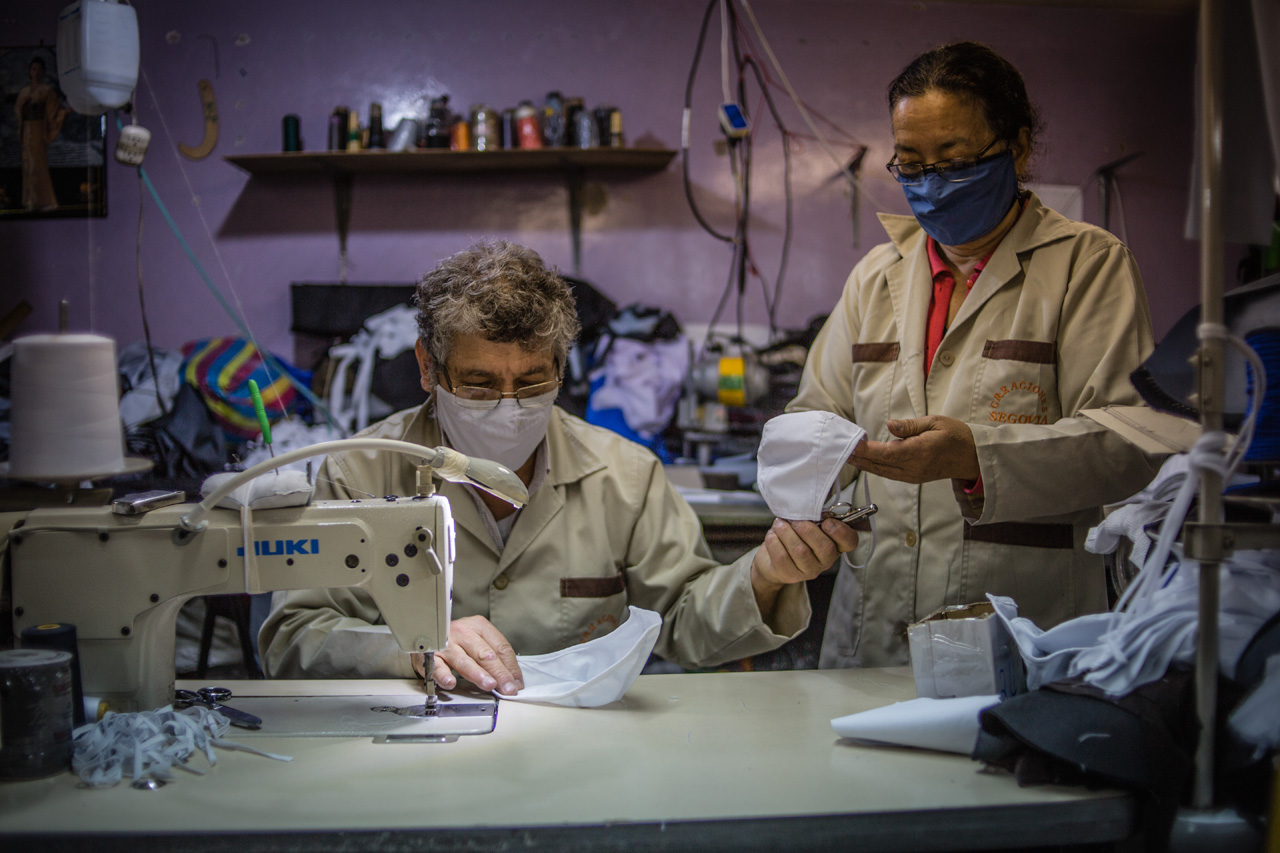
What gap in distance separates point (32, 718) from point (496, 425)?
774 mm

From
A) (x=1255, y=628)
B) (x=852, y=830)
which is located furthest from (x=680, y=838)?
(x=1255, y=628)

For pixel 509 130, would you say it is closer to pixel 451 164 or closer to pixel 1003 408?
pixel 451 164

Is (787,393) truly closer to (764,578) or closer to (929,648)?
(764,578)

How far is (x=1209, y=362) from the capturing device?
935 millimetres

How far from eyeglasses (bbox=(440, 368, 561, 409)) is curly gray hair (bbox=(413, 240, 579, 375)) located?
71 mm

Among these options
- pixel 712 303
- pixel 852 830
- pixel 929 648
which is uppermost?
pixel 712 303

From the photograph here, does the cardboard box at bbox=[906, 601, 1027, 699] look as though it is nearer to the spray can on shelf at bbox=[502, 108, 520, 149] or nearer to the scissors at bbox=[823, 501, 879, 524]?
the scissors at bbox=[823, 501, 879, 524]

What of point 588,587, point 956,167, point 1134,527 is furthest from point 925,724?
point 956,167

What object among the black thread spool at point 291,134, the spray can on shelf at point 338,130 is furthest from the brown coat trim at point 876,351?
the black thread spool at point 291,134

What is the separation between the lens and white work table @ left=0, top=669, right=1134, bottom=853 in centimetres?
89

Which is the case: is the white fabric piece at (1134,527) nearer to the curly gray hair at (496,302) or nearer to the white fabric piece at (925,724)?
the white fabric piece at (925,724)

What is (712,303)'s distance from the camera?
410 centimetres

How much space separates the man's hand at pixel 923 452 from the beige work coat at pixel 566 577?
308 mm

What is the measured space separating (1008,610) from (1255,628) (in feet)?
0.95
